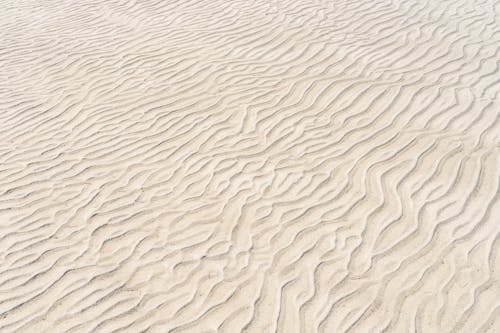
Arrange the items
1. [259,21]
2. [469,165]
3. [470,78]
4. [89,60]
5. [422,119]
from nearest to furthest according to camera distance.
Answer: [469,165]
[422,119]
[470,78]
[89,60]
[259,21]

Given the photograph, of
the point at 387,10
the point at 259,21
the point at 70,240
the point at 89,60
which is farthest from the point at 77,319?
the point at 387,10

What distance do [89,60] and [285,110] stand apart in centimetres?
397

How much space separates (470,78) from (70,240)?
653cm

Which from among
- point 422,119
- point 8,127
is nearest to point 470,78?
point 422,119

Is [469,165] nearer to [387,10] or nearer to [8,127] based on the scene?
[387,10]

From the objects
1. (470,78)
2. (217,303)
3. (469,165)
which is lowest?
(217,303)

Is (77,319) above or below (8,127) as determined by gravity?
below

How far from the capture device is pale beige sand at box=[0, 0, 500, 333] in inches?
204

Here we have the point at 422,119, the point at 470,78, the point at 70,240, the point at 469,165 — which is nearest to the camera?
the point at 70,240

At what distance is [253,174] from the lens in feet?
22.7

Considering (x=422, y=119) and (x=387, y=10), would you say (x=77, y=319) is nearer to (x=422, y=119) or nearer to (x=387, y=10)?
(x=422, y=119)

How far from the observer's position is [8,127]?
805cm

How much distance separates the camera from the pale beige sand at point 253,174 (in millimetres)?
5188

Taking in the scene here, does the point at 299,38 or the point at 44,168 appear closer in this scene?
the point at 44,168
